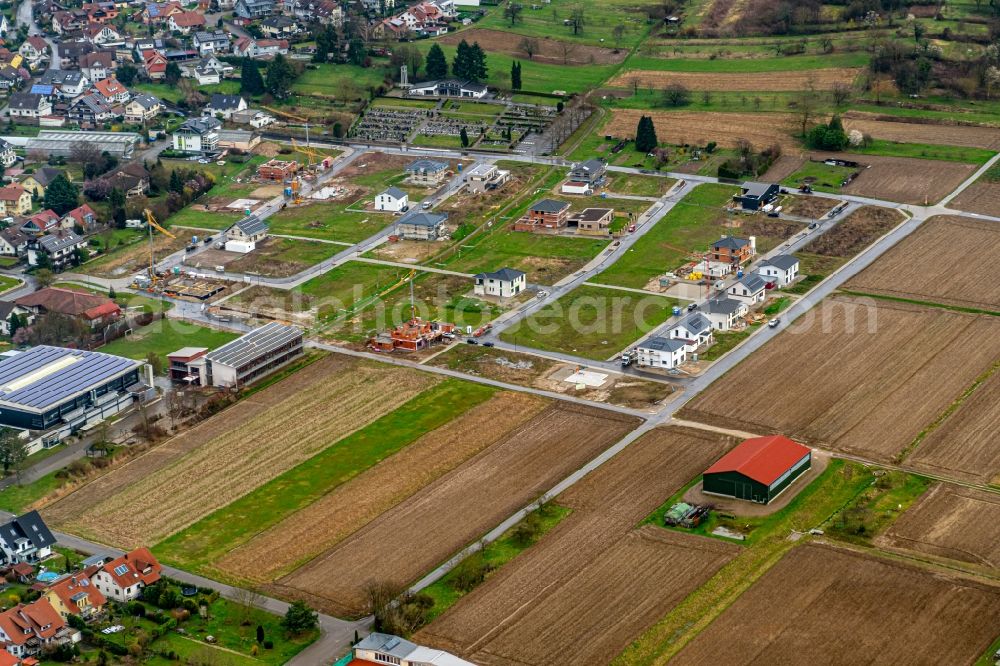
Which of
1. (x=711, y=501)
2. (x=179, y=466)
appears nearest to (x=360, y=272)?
(x=179, y=466)

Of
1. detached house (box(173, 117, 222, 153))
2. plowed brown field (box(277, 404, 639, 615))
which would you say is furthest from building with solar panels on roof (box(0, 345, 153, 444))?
detached house (box(173, 117, 222, 153))

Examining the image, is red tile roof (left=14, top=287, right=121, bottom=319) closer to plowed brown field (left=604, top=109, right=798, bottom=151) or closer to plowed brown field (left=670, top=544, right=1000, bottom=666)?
plowed brown field (left=604, top=109, right=798, bottom=151)

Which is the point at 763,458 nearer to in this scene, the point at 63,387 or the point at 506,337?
the point at 506,337

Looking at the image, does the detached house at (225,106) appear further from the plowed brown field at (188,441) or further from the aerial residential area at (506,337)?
the plowed brown field at (188,441)

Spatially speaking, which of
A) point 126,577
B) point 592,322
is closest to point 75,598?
point 126,577

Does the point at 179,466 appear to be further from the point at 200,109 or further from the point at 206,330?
the point at 200,109
